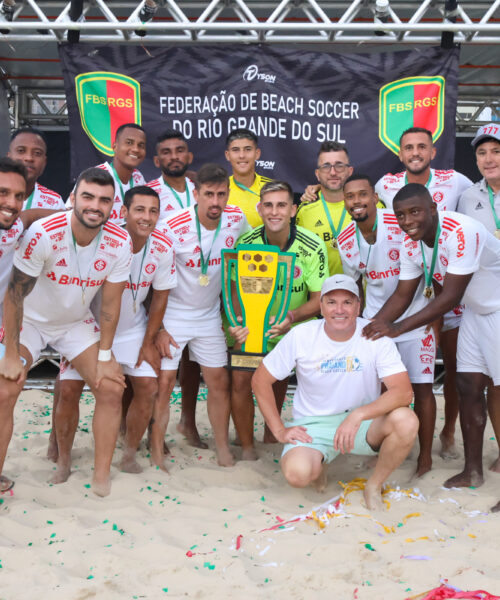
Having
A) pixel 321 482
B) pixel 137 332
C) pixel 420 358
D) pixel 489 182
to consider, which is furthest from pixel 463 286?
pixel 137 332

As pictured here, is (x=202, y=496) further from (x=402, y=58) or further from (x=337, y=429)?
(x=402, y=58)

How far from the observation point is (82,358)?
3854 millimetres

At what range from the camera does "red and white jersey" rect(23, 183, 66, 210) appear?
178 inches

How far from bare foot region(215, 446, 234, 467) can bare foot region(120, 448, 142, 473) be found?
53 cm

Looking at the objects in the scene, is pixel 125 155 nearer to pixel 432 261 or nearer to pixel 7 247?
pixel 7 247

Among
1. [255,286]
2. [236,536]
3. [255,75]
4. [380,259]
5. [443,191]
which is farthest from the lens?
[255,75]

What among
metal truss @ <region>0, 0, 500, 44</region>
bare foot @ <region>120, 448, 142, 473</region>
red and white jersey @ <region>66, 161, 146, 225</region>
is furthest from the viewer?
metal truss @ <region>0, 0, 500, 44</region>

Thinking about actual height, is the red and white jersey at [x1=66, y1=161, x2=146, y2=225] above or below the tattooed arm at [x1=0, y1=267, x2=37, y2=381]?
above

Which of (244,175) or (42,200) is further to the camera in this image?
(244,175)

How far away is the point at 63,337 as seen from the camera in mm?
3875

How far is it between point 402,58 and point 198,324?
3.15m

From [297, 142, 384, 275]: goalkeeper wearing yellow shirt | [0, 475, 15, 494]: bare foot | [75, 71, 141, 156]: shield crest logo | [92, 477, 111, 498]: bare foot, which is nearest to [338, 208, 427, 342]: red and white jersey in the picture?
[297, 142, 384, 275]: goalkeeper wearing yellow shirt

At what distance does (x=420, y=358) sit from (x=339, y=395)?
653mm

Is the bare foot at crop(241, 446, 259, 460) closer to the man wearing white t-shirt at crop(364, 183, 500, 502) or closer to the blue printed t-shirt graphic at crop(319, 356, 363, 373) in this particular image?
the blue printed t-shirt graphic at crop(319, 356, 363, 373)
